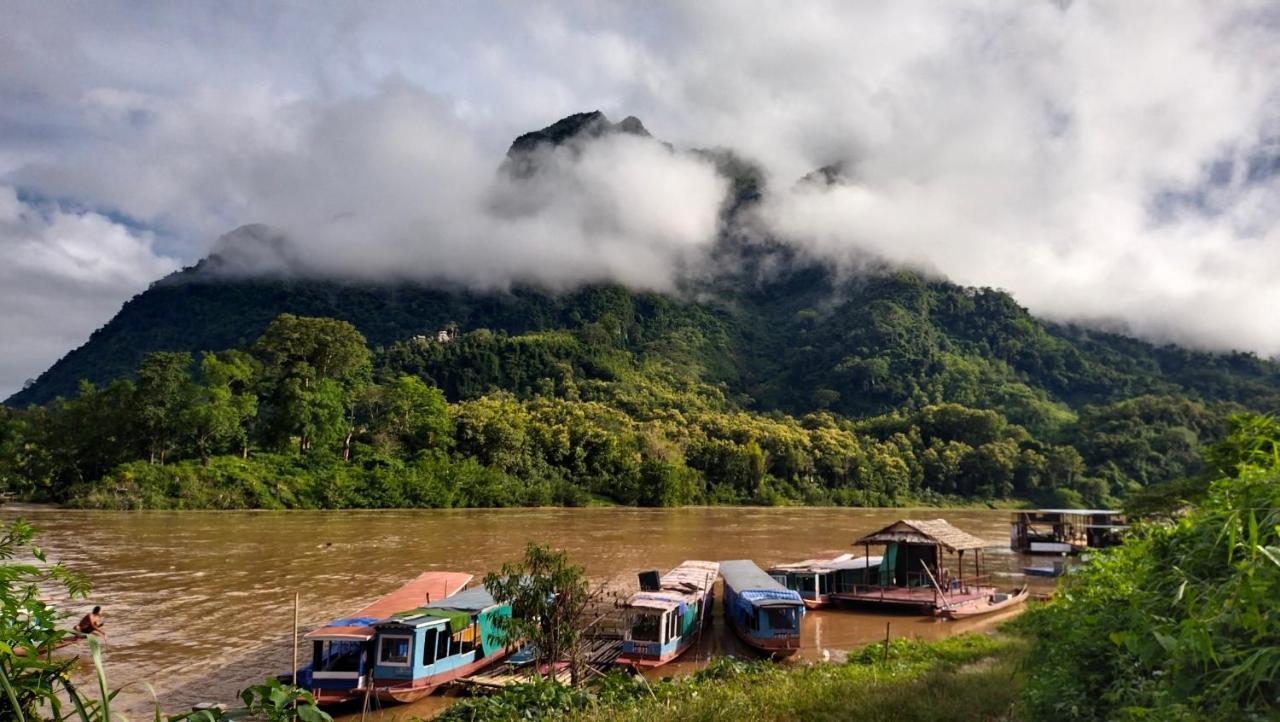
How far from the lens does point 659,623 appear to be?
16.2 m

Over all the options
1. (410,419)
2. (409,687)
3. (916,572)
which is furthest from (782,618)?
(410,419)

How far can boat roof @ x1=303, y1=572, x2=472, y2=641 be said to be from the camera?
13.6 meters

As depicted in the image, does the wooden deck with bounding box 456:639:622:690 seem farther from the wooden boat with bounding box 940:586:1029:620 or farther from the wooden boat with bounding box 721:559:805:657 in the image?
the wooden boat with bounding box 940:586:1029:620

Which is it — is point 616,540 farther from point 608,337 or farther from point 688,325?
point 688,325

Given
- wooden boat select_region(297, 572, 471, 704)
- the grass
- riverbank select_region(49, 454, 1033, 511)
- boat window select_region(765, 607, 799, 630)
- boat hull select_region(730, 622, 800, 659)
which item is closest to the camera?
the grass

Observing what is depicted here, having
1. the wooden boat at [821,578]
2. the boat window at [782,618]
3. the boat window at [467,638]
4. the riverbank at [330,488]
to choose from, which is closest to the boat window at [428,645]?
the boat window at [467,638]

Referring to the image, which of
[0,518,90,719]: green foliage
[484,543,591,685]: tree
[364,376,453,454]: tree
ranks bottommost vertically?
[484,543,591,685]: tree

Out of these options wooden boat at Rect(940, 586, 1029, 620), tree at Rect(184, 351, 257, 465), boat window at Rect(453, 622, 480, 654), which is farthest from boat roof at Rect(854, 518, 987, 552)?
tree at Rect(184, 351, 257, 465)

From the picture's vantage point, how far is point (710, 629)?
68.3ft

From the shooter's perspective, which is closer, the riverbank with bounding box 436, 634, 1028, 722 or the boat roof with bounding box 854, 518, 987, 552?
the riverbank with bounding box 436, 634, 1028, 722

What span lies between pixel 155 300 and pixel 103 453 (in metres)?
126

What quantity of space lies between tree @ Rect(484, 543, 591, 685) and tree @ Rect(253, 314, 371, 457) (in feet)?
158

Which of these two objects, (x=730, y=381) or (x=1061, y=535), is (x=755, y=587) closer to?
(x=1061, y=535)

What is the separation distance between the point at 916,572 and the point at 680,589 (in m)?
10.9
